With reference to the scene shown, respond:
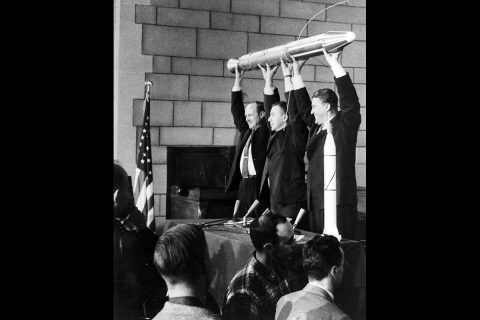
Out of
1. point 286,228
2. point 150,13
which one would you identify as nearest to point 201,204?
point 286,228

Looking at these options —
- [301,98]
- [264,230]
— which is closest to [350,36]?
[301,98]

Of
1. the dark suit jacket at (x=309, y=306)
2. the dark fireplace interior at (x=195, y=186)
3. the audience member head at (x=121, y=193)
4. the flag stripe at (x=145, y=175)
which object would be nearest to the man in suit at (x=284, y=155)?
the dark fireplace interior at (x=195, y=186)

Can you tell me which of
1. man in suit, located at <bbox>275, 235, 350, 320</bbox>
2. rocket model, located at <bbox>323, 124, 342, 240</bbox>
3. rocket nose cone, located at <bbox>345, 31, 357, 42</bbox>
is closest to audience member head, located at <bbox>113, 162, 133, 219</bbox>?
man in suit, located at <bbox>275, 235, 350, 320</bbox>

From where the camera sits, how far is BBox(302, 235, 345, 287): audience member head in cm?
339

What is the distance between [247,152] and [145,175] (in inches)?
23.1

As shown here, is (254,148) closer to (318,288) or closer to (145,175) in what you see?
(145,175)

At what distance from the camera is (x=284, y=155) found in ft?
12.3

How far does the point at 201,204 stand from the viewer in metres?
3.78

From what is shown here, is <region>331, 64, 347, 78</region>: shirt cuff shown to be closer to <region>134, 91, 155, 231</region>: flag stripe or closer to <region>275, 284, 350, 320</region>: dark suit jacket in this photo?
<region>134, 91, 155, 231</region>: flag stripe

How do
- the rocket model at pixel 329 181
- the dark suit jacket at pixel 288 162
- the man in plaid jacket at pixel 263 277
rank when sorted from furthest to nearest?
the dark suit jacket at pixel 288 162
the rocket model at pixel 329 181
the man in plaid jacket at pixel 263 277

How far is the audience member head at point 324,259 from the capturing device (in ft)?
11.1

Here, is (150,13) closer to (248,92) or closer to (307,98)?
(248,92)

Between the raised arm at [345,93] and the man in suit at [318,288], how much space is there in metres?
0.68

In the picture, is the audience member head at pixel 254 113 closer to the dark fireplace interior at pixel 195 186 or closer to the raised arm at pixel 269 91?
the raised arm at pixel 269 91
